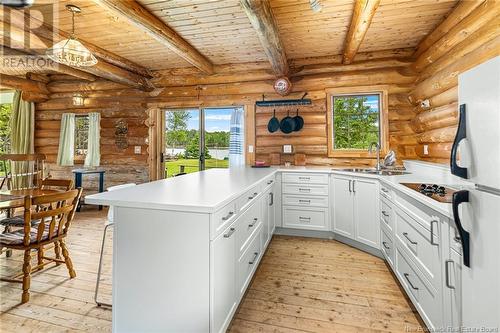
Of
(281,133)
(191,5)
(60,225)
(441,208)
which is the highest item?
(191,5)

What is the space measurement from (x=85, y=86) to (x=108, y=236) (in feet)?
11.5

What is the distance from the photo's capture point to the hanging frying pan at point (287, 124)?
4.19m

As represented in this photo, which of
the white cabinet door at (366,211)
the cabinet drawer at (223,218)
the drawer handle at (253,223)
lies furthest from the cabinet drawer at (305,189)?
the cabinet drawer at (223,218)

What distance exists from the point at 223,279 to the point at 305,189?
223 centimetres

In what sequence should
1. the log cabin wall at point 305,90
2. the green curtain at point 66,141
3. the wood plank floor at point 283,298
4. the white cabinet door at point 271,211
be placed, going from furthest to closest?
the green curtain at point 66,141 → the log cabin wall at point 305,90 → the white cabinet door at point 271,211 → the wood plank floor at point 283,298

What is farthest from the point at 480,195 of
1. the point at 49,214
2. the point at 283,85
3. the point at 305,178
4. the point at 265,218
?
the point at 283,85

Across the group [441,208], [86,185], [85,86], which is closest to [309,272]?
[441,208]

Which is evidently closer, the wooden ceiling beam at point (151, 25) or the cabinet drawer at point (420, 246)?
the cabinet drawer at point (420, 246)

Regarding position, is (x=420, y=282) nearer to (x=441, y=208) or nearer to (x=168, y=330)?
(x=441, y=208)

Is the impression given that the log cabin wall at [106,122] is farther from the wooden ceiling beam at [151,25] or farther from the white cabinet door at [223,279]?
the white cabinet door at [223,279]

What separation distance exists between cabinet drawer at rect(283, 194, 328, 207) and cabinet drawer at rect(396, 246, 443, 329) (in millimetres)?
1328

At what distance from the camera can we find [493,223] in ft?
3.10

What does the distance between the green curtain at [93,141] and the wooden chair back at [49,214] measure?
9.71 ft

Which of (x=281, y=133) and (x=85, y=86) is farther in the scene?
(x=85, y=86)
